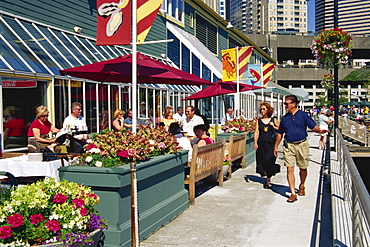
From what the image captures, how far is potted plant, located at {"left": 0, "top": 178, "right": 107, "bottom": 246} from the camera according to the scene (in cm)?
342

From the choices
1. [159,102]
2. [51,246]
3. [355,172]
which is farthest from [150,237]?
[159,102]

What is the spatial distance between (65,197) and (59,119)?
791cm

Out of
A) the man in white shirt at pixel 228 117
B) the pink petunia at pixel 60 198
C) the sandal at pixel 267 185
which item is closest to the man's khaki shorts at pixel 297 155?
the sandal at pixel 267 185

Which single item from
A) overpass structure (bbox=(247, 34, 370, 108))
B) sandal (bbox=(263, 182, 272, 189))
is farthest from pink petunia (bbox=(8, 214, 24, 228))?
overpass structure (bbox=(247, 34, 370, 108))

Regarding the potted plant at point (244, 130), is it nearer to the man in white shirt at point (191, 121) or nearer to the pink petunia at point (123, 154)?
the man in white shirt at point (191, 121)

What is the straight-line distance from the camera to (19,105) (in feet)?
32.2

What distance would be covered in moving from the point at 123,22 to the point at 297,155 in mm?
3801

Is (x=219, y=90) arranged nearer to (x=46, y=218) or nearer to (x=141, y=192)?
(x=141, y=192)

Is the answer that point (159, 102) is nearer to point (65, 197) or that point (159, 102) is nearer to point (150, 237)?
point (150, 237)

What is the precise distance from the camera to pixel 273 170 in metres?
8.95

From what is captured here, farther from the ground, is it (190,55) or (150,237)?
(190,55)

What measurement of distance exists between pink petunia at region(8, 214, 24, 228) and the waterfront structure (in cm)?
615

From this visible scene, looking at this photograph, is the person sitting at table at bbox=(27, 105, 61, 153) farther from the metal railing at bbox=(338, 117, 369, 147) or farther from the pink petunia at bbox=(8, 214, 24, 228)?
the metal railing at bbox=(338, 117, 369, 147)

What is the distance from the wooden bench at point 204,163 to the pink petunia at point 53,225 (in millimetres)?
3983
